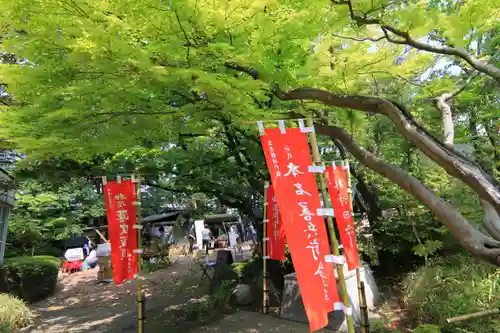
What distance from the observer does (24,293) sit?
12.2 metres

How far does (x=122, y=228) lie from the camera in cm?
679

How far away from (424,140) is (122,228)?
218 inches

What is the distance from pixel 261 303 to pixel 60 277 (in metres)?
12.6

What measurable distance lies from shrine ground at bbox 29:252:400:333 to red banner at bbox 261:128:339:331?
13.0 feet

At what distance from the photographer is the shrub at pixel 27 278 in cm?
1194

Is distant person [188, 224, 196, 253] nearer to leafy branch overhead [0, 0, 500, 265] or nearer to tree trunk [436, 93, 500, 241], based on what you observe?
leafy branch overhead [0, 0, 500, 265]

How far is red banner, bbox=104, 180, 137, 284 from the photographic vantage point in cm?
672

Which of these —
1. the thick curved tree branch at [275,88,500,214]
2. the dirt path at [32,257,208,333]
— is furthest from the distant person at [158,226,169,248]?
the thick curved tree branch at [275,88,500,214]

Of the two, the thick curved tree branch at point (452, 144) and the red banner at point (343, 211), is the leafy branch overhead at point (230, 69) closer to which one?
the thick curved tree branch at point (452, 144)

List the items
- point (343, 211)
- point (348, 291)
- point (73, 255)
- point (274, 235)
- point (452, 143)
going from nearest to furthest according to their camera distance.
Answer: point (452, 143), point (343, 211), point (348, 291), point (274, 235), point (73, 255)

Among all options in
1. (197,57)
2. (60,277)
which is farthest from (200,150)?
(60,277)

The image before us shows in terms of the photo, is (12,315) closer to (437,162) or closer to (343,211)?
(343,211)

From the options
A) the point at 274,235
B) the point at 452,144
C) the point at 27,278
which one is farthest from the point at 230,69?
the point at 27,278

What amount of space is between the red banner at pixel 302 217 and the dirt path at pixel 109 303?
20.2 ft
